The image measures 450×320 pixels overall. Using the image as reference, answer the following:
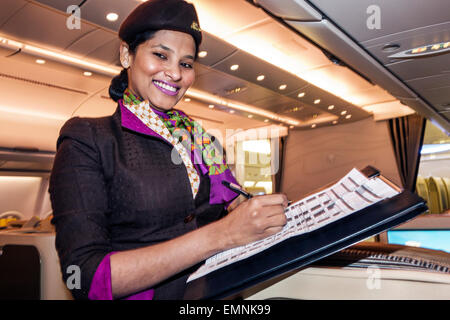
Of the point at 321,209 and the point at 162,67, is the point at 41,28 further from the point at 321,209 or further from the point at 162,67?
the point at 321,209

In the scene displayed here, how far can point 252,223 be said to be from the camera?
1.47 feet

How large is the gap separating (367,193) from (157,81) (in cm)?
55

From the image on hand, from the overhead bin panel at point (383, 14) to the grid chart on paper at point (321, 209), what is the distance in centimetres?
197

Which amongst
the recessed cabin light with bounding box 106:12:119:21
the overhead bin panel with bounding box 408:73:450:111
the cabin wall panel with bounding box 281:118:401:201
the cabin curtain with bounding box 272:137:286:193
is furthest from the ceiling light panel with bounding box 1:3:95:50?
the cabin curtain with bounding box 272:137:286:193

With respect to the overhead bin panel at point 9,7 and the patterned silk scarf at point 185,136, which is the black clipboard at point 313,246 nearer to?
the patterned silk scarf at point 185,136

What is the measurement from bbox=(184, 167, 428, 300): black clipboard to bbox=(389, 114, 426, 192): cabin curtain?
8934mm

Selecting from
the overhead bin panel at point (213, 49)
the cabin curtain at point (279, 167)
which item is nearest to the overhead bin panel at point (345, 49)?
the overhead bin panel at point (213, 49)

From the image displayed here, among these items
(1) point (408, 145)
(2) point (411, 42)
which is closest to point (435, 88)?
(2) point (411, 42)

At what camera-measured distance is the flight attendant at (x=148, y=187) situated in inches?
17.9

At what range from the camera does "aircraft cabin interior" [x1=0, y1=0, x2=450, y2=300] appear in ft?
1.93

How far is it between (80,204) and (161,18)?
1.48ft

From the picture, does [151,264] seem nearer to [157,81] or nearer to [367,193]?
[367,193]
